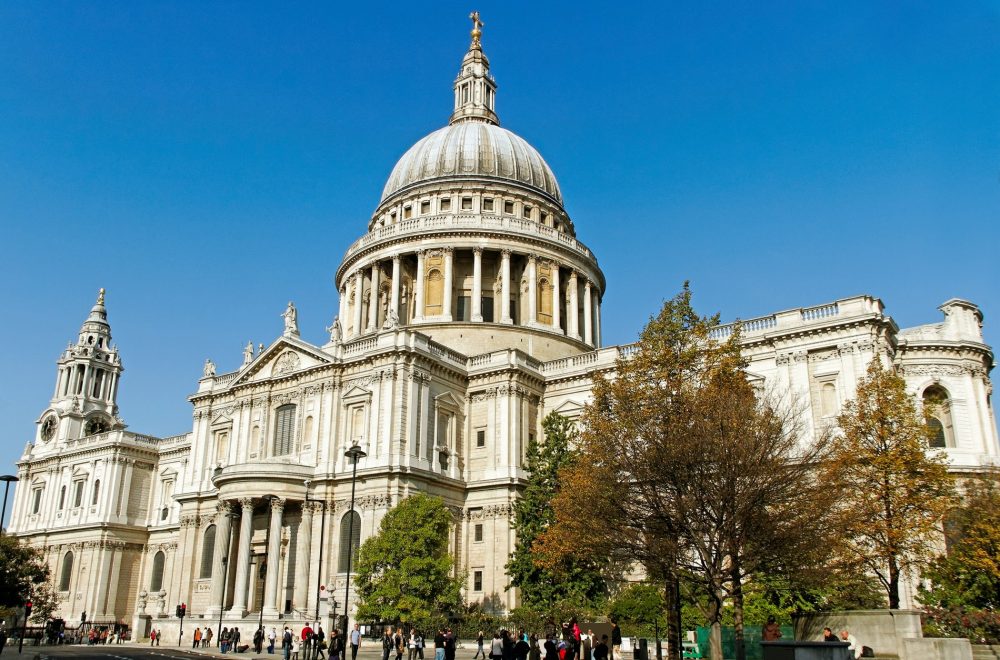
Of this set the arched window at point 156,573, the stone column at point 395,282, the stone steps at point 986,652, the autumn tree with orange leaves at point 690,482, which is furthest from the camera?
the arched window at point 156,573

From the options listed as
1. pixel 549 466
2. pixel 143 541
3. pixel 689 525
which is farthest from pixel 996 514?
pixel 143 541

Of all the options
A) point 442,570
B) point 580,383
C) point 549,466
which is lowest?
point 442,570

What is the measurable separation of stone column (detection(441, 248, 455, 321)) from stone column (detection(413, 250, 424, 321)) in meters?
1.49

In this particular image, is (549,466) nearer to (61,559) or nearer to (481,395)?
(481,395)

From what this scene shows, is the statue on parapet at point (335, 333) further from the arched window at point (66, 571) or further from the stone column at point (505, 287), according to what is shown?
the arched window at point (66, 571)

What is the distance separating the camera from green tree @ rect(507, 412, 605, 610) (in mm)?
41906

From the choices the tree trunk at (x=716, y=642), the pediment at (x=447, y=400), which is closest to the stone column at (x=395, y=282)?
the pediment at (x=447, y=400)

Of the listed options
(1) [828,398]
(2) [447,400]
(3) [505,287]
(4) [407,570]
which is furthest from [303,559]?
(1) [828,398]

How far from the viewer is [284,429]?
54.0 m

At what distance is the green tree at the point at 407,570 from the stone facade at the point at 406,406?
2288 millimetres

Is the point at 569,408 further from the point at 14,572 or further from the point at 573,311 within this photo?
the point at 14,572

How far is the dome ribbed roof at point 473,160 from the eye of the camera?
7256 cm

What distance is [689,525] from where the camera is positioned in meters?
28.6

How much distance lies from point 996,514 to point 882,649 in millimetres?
10701
